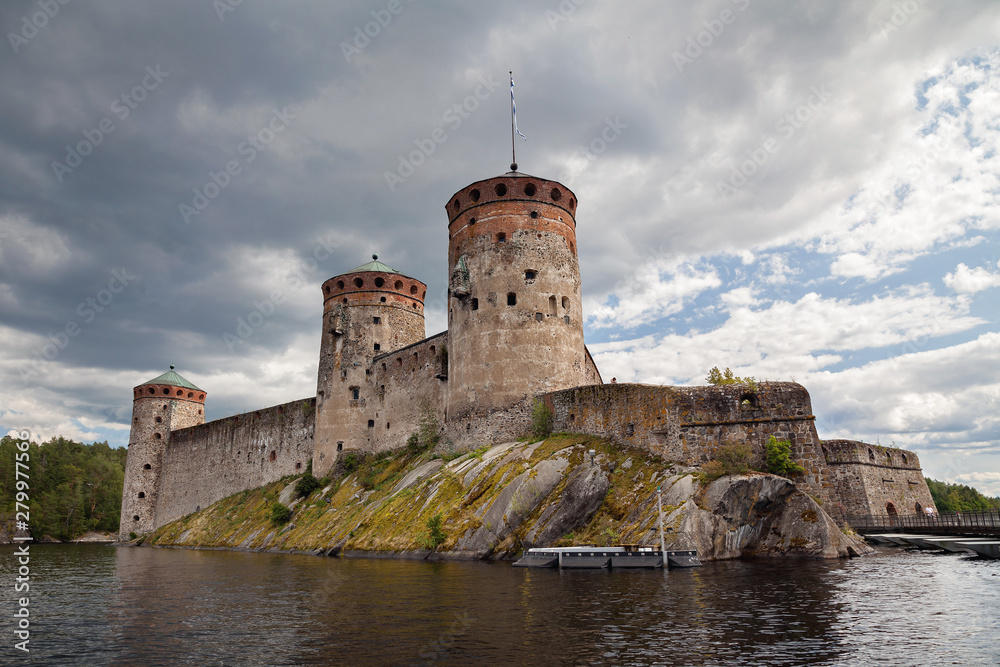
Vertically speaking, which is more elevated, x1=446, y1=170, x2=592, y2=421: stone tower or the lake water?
x1=446, y1=170, x2=592, y2=421: stone tower

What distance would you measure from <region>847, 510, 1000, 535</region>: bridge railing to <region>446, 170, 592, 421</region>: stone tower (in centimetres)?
1654

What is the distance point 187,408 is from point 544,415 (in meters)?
47.9

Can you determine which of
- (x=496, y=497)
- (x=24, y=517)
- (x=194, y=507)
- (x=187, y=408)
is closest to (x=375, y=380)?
(x=496, y=497)

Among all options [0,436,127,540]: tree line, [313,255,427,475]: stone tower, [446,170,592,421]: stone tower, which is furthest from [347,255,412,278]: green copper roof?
[0,436,127,540]: tree line

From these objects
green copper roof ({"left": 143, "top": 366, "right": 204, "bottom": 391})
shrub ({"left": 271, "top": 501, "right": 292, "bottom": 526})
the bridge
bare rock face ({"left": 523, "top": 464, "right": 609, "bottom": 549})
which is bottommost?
the bridge

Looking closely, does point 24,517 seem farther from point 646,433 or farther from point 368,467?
point 646,433

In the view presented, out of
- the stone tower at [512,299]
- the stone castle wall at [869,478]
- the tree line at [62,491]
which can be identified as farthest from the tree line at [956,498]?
the tree line at [62,491]

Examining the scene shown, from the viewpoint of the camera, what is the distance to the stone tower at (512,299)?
32.7 meters

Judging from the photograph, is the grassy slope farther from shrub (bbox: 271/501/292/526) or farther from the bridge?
the bridge

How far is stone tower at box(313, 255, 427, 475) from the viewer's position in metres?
43.3

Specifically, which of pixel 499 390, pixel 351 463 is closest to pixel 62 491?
pixel 351 463

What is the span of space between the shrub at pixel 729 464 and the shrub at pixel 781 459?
86cm

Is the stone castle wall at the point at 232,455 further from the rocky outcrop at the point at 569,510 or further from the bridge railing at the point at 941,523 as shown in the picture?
the bridge railing at the point at 941,523

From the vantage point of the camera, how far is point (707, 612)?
41.0 feet
